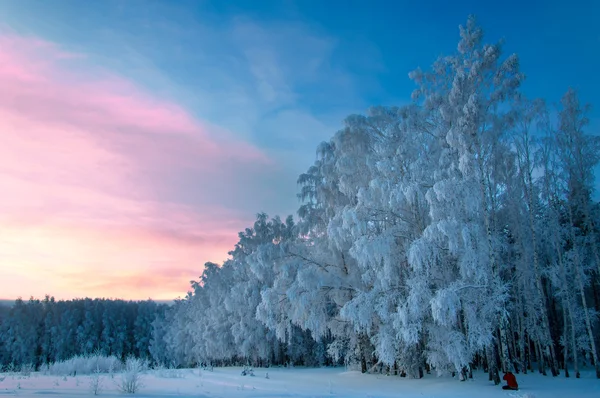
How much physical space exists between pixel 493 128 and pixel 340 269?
10.9m

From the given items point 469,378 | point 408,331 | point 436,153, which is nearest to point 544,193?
point 436,153

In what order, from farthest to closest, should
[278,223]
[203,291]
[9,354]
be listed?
1. [9,354]
2. [203,291]
3. [278,223]

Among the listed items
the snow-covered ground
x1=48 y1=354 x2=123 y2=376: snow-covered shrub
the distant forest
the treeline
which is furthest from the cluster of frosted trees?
the treeline

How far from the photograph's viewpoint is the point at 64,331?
78500 mm

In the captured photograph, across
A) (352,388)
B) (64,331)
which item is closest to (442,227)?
(352,388)

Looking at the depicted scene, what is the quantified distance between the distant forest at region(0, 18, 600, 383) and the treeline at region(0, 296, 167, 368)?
193ft

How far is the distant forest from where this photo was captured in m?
17.3

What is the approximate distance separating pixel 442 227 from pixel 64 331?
8237 centimetres

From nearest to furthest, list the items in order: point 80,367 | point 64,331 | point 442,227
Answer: point 442,227
point 80,367
point 64,331

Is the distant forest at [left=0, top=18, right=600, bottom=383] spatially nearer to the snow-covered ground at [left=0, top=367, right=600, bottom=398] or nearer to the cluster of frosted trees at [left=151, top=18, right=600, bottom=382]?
the cluster of frosted trees at [left=151, top=18, right=600, bottom=382]

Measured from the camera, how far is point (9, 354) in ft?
249

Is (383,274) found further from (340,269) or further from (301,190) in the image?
(301,190)

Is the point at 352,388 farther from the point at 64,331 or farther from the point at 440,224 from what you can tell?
the point at 64,331

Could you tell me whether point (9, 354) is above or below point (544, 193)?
below
